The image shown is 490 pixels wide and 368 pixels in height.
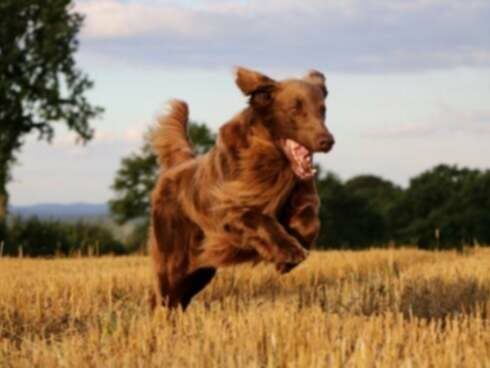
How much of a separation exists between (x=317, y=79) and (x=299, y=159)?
2.19 feet

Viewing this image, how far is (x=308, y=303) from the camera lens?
31.0 ft

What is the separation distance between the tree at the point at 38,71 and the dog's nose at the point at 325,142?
3275 cm

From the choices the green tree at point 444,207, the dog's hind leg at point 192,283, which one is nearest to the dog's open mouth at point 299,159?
the dog's hind leg at point 192,283

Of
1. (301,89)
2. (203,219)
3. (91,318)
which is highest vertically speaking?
(301,89)

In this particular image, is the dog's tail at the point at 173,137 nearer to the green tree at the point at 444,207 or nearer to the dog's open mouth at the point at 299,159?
the dog's open mouth at the point at 299,159

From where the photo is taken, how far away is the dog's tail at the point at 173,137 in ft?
28.1

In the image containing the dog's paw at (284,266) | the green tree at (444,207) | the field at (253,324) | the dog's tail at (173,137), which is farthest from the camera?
the green tree at (444,207)

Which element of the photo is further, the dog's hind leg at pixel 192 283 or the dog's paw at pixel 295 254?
the dog's hind leg at pixel 192 283

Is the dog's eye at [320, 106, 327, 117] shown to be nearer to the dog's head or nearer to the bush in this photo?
the dog's head

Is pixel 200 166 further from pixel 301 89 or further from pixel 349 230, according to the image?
pixel 349 230

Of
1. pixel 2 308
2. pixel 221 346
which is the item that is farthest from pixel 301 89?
pixel 2 308

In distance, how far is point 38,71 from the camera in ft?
129

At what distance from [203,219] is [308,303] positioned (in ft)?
7.87

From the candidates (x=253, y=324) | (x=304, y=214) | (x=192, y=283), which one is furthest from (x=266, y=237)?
(x=192, y=283)
